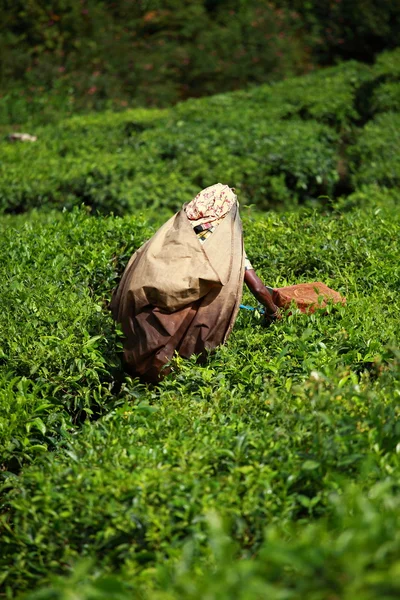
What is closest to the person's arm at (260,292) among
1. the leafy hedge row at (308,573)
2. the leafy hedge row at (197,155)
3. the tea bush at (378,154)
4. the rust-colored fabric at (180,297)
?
the rust-colored fabric at (180,297)

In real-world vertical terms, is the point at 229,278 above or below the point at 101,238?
above

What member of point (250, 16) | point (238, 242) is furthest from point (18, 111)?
point (238, 242)

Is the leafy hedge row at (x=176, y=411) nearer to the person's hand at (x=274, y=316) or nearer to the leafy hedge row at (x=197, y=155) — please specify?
the person's hand at (x=274, y=316)

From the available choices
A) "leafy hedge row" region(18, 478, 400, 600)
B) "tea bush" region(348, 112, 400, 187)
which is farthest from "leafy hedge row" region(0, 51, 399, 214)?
"leafy hedge row" region(18, 478, 400, 600)

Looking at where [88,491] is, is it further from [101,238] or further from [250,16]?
[250,16]

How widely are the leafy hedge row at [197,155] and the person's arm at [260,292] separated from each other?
10.2 ft

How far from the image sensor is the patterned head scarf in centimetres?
438

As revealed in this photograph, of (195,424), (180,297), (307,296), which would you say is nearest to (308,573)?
(195,424)

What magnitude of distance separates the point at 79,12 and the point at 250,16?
3444mm

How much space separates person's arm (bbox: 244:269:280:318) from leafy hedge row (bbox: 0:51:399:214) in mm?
3103

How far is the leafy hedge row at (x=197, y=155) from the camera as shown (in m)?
7.74

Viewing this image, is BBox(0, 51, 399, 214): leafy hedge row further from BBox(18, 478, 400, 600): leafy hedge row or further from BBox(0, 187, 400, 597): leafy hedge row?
BBox(18, 478, 400, 600): leafy hedge row

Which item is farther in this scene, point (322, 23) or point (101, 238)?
point (322, 23)

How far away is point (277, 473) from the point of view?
294 cm
